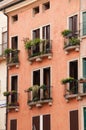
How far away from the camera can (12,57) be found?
52375 millimetres

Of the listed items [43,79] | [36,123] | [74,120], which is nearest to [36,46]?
[43,79]

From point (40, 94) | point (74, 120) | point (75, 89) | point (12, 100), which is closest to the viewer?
point (74, 120)

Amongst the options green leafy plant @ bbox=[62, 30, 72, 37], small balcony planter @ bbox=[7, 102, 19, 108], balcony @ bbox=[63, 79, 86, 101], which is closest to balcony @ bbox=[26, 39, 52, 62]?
green leafy plant @ bbox=[62, 30, 72, 37]

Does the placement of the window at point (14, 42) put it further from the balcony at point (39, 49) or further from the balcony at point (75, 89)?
the balcony at point (75, 89)

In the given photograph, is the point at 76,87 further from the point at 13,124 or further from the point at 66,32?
the point at 13,124

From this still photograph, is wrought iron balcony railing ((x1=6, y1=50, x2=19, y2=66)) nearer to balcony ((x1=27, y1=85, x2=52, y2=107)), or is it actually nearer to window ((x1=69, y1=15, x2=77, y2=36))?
balcony ((x1=27, y1=85, x2=52, y2=107))

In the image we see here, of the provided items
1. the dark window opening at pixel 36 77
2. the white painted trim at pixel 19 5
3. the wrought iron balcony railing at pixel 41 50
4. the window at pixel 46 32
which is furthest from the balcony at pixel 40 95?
the white painted trim at pixel 19 5

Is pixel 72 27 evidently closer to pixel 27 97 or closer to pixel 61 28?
pixel 61 28

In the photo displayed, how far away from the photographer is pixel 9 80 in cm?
5306

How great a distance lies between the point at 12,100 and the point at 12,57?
11.6 ft

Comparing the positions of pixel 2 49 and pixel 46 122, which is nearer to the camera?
pixel 46 122

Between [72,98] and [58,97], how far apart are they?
184cm

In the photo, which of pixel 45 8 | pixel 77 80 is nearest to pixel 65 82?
pixel 77 80

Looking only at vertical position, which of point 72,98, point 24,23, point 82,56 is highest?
point 24,23
